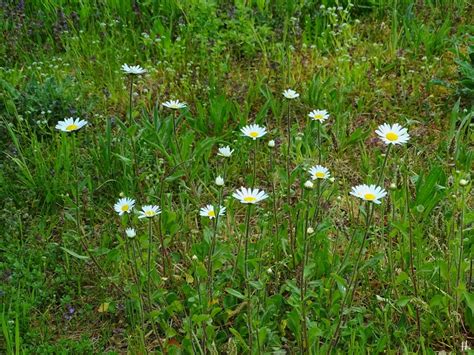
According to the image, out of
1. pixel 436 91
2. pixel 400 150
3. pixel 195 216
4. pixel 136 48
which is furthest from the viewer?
pixel 136 48

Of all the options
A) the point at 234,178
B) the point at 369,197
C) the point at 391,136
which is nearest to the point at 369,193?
the point at 369,197

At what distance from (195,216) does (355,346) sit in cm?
96

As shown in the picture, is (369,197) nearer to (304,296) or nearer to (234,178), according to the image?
(304,296)

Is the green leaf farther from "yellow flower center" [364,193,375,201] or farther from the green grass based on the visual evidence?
"yellow flower center" [364,193,375,201]

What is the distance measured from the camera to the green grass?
2195 mm

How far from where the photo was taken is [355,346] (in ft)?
6.79

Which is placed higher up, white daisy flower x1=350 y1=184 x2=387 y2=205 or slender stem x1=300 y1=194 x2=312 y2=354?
white daisy flower x1=350 y1=184 x2=387 y2=205

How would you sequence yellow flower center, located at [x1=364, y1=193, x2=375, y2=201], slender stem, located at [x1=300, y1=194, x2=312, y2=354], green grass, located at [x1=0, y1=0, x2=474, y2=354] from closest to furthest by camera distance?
yellow flower center, located at [x1=364, y1=193, x2=375, y2=201]
slender stem, located at [x1=300, y1=194, x2=312, y2=354]
green grass, located at [x1=0, y1=0, x2=474, y2=354]

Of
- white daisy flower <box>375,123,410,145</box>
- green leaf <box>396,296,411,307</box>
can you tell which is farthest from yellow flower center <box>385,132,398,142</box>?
green leaf <box>396,296,411,307</box>

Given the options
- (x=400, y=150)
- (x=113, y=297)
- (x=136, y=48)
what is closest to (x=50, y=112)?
(x=136, y=48)

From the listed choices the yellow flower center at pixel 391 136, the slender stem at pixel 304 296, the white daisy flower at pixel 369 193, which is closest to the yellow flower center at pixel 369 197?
the white daisy flower at pixel 369 193

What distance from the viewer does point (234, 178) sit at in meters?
3.01

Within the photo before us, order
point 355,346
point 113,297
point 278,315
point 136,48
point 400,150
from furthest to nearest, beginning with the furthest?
point 136,48, point 400,150, point 113,297, point 278,315, point 355,346

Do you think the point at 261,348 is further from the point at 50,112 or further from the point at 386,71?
the point at 386,71
